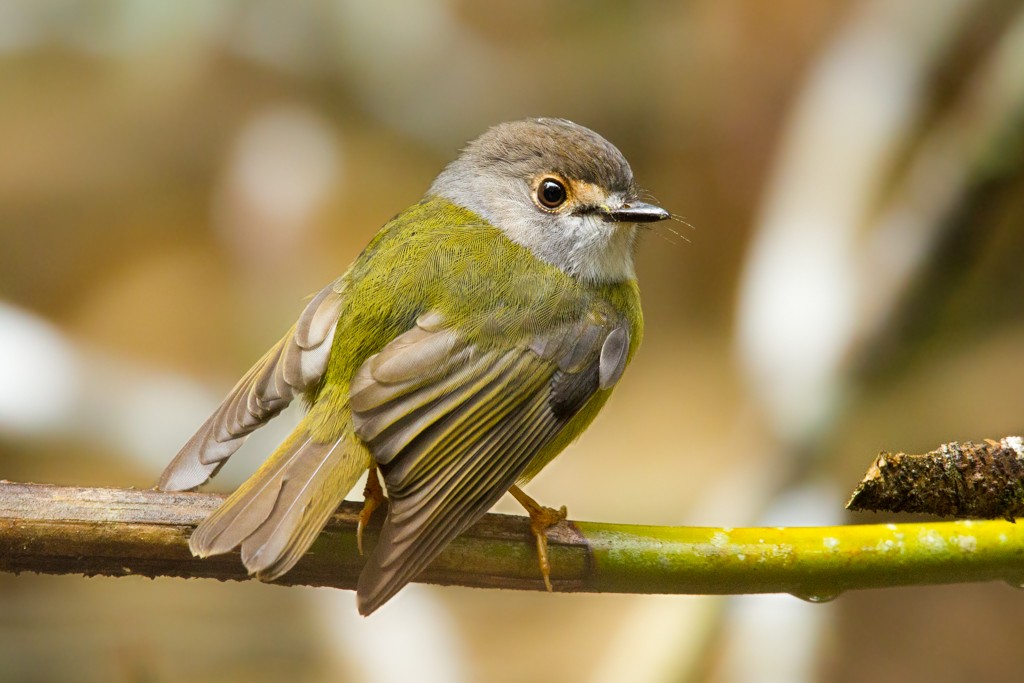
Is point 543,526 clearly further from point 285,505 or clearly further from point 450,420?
point 285,505

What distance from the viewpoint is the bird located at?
2.01m

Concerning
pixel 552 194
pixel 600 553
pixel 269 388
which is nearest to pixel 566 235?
pixel 552 194

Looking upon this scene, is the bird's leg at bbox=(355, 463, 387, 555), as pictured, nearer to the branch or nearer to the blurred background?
the branch

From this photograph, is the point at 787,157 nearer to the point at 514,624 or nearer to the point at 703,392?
the point at 703,392

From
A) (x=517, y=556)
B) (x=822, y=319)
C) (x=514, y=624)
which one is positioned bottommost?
(x=514, y=624)

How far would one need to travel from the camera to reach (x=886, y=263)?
15.3ft

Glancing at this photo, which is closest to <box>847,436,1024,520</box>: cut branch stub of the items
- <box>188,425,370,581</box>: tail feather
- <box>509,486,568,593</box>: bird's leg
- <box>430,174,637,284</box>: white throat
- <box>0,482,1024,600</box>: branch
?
<box>0,482,1024,600</box>: branch

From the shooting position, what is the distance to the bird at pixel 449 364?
2006 millimetres

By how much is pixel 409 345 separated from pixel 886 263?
9.81 ft

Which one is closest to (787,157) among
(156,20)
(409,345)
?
(156,20)

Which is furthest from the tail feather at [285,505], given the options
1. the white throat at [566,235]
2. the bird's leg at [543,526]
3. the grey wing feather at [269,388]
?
the white throat at [566,235]

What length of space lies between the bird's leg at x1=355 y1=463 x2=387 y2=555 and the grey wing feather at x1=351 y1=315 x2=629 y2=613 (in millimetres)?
109

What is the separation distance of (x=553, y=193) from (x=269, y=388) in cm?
89

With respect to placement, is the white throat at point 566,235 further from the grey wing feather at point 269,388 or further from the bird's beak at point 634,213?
the grey wing feather at point 269,388
